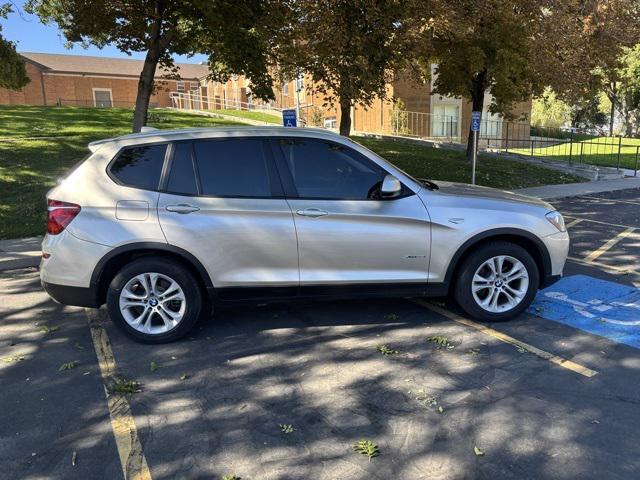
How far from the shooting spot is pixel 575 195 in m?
14.0

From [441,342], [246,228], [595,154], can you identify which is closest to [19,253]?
[246,228]

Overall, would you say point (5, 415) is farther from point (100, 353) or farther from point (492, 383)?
point (492, 383)

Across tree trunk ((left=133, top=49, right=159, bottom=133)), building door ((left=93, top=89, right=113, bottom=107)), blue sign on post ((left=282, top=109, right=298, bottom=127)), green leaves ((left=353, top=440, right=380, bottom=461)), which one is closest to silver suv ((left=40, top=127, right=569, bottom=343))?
green leaves ((left=353, top=440, right=380, bottom=461))

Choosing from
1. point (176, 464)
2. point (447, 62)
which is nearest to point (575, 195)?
point (447, 62)

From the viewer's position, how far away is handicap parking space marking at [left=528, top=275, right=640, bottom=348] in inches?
185

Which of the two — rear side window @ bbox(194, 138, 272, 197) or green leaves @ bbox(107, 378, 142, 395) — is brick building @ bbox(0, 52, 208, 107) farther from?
green leaves @ bbox(107, 378, 142, 395)

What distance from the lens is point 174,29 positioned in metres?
11.5

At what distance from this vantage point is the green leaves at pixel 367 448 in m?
2.98

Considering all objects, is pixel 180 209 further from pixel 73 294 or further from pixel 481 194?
pixel 481 194

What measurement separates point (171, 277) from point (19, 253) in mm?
4256

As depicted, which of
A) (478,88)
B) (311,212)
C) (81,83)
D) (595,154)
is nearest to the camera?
(311,212)

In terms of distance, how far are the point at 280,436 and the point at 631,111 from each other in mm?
48710

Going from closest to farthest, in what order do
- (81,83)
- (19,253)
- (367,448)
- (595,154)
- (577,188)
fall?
(367,448)
(19,253)
(577,188)
(595,154)
(81,83)

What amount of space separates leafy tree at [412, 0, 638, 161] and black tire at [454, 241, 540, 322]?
29.2ft
